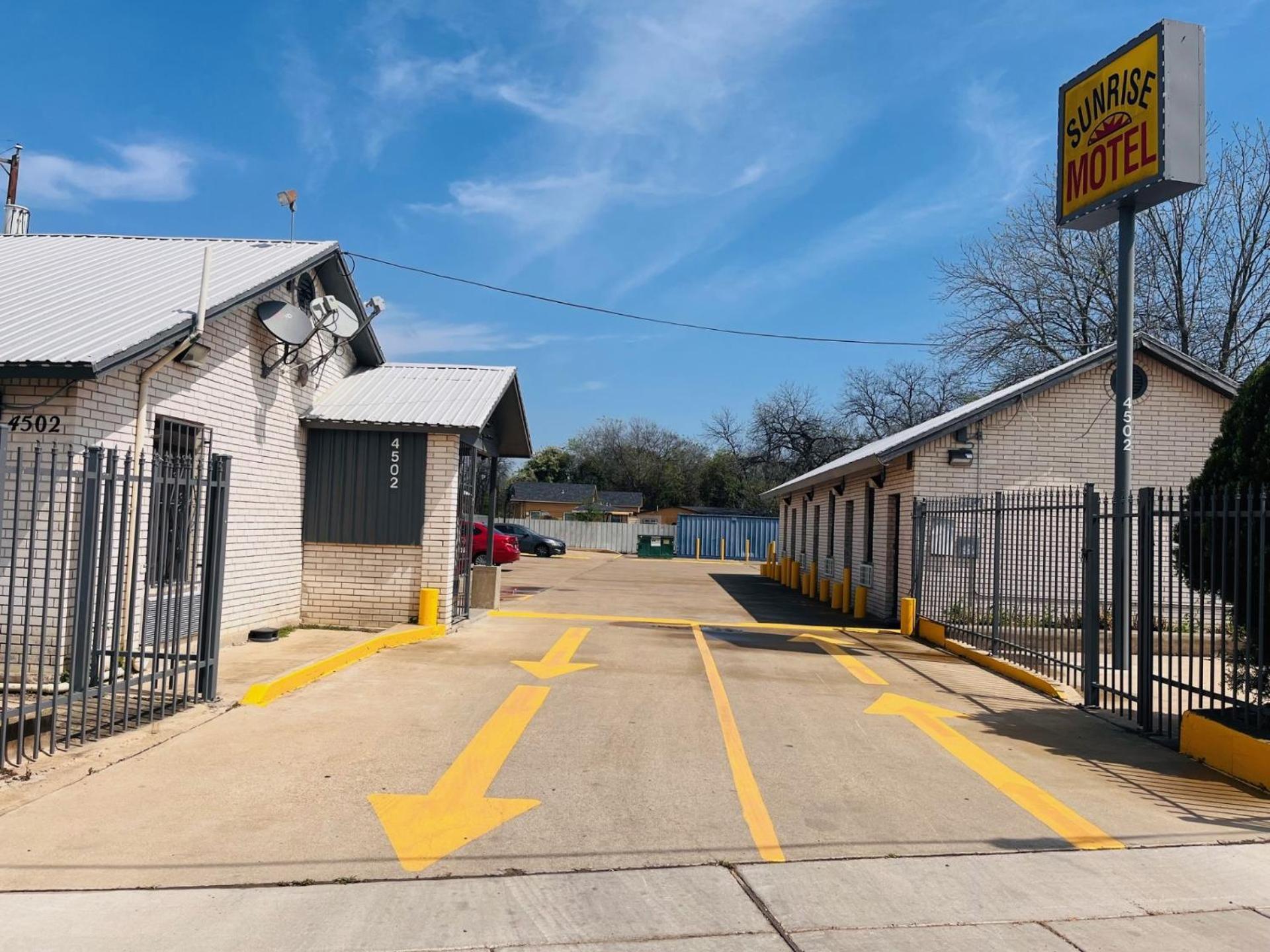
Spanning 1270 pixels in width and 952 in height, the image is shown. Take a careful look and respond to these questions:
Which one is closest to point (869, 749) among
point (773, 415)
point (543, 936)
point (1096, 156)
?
point (543, 936)

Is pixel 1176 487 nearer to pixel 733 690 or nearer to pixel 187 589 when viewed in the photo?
pixel 733 690

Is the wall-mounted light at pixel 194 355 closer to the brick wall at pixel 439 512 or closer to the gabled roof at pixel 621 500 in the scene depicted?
the brick wall at pixel 439 512

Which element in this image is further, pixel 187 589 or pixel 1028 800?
pixel 187 589

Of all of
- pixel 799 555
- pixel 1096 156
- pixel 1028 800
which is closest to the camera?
pixel 1028 800

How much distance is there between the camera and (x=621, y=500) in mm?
70500

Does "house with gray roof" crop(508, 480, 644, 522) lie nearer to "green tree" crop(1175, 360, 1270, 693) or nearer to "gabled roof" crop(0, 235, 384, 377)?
"gabled roof" crop(0, 235, 384, 377)

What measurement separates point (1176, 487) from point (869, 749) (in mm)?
12271

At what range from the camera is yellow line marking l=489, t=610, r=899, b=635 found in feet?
51.8

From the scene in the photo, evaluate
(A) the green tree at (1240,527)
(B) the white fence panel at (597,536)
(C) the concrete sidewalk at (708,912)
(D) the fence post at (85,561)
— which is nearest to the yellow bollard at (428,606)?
(D) the fence post at (85,561)

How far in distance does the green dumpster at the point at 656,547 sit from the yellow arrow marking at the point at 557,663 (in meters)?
35.2

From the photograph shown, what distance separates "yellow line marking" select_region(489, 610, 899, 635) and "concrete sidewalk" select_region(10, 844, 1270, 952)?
10804mm

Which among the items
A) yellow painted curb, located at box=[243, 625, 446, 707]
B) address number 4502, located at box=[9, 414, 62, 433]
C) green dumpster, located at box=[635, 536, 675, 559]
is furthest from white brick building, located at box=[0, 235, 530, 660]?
green dumpster, located at box=[635, 536, 675, 559]

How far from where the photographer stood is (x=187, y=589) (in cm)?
1027

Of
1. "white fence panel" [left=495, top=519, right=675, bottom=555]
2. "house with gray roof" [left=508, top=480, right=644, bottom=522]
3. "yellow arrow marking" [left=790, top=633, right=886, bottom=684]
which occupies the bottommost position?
"yellow arrow marking" [left=790, top=633, right=886, bottom=684]
